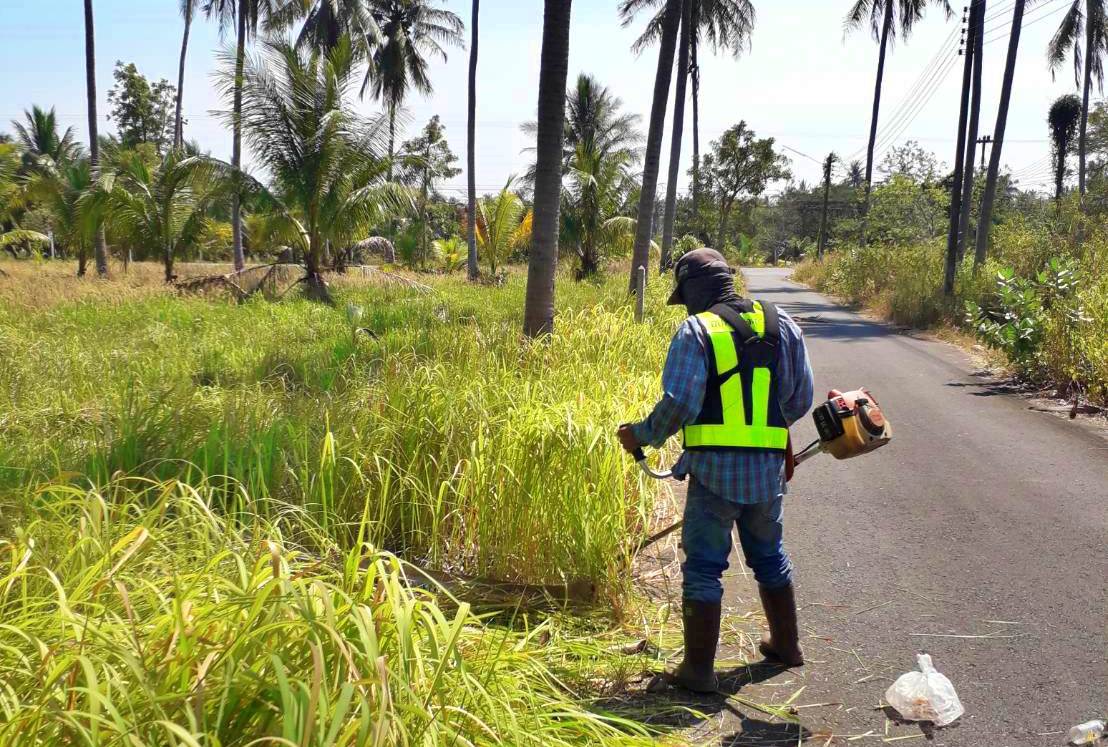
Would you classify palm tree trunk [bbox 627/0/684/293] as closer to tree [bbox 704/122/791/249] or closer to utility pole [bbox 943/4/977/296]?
utility pole [bbox 943/4/977/296]

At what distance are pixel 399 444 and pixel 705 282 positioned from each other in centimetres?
216

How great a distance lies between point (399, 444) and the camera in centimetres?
497

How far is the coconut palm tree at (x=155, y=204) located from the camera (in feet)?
65.1

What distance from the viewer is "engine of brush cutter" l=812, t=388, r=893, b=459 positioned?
3.63 meters

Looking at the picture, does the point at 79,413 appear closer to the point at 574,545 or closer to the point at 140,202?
the point at 574,545

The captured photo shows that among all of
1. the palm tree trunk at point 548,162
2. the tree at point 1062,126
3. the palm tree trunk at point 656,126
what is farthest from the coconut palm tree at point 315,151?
the tree at point 1062,126

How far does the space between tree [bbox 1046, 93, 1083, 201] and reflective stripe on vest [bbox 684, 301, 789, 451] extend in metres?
44.5

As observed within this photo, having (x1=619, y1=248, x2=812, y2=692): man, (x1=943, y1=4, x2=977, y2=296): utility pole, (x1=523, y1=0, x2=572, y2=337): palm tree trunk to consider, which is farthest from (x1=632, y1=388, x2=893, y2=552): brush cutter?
(x1=943, y1=4, x2=977, y2=296): utility pole

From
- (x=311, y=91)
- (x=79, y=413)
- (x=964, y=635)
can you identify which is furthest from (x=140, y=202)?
(x=964, y=635)

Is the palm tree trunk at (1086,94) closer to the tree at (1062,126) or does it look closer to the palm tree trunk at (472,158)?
the tree at (1062,126)

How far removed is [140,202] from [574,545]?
19.8 meters

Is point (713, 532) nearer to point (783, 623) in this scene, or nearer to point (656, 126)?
point (783, 623)

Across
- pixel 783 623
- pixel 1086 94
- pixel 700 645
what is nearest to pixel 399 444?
pixel 700 645

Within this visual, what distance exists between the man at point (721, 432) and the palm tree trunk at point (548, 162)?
5447 mm
